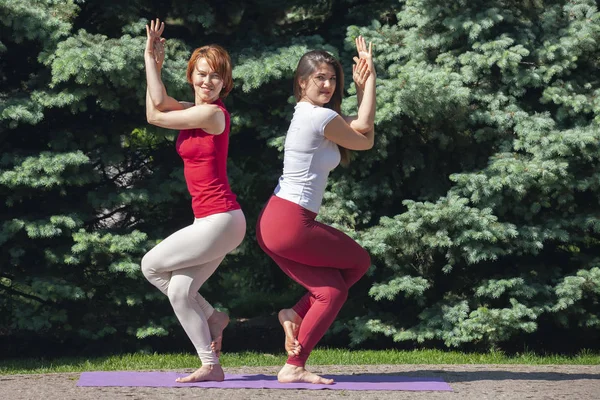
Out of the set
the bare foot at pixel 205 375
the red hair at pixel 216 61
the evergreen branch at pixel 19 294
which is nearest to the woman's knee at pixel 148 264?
the bare foot at pixel 205 375

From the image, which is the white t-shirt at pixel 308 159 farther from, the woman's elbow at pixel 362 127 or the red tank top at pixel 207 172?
the red tank top at pixel 207 172

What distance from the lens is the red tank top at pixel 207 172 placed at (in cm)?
593

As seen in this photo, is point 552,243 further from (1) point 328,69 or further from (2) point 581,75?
(1) point 328,69

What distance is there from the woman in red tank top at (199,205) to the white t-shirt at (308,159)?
367 millimetres

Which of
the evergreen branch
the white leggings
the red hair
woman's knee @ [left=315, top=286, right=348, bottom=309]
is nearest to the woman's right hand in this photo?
the red hair

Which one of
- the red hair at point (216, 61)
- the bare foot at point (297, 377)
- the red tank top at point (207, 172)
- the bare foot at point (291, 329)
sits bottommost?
the bare foot at point (297, 377)

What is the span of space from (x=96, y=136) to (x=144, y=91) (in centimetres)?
63

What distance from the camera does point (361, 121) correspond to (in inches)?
237

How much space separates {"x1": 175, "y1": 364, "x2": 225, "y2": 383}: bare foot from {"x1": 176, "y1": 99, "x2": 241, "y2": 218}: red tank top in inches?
35.9

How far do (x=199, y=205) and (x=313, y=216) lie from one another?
2.22ft

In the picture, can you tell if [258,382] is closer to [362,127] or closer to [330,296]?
[330,296]

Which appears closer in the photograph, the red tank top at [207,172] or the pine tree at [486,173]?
the red tank top at [207,172]

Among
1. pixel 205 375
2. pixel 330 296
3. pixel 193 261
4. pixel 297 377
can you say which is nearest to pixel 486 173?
pixel 330 296

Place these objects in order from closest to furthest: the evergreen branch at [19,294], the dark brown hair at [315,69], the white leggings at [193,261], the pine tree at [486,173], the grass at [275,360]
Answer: the white leggings at [193,261] < the dark brown hair at [315,69] < the grass at [275,360] < the pine tree at [486,173] < the evergreen branch at [19,294]
